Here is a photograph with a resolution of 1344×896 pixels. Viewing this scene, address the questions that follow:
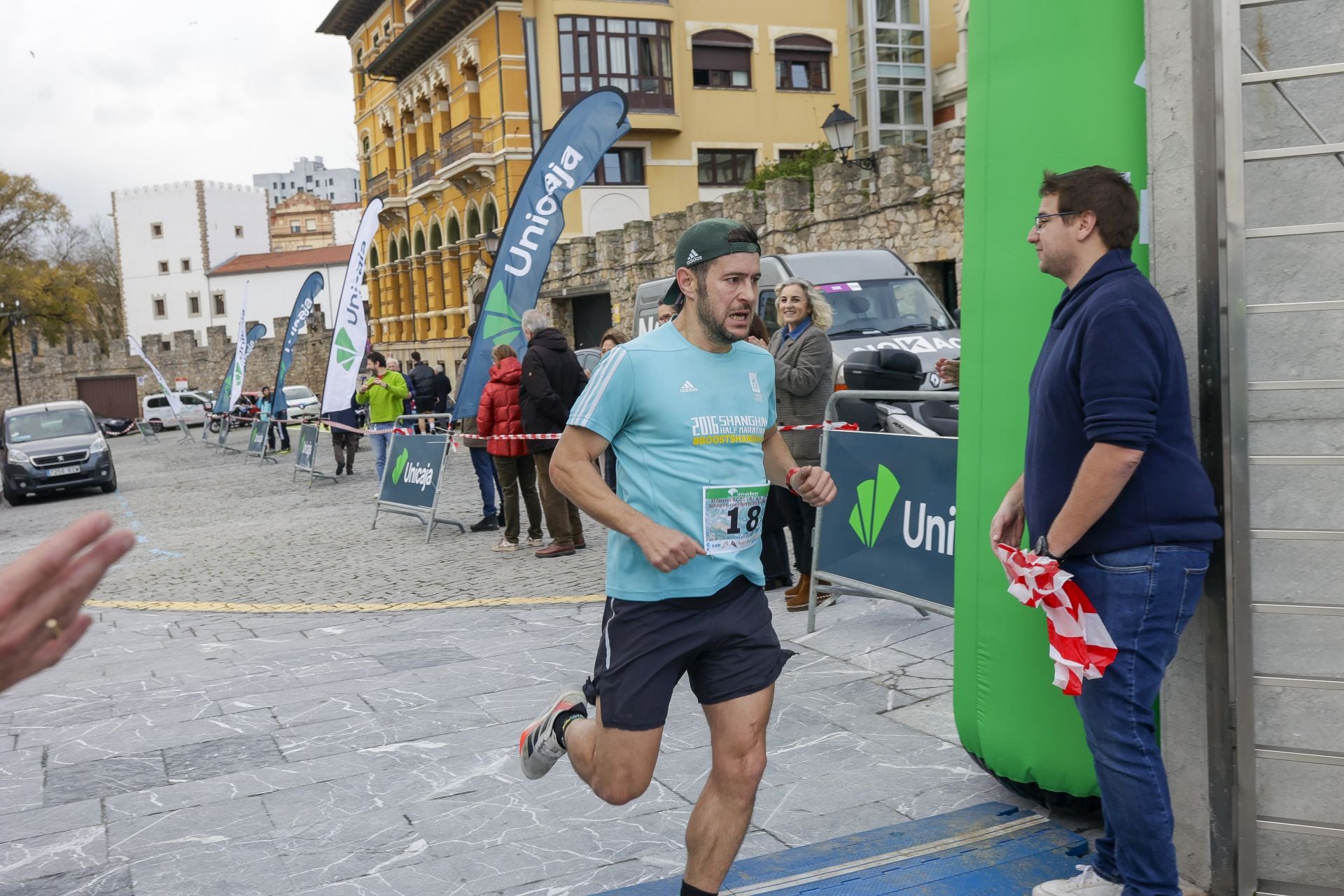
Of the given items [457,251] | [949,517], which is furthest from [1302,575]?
[457,251]

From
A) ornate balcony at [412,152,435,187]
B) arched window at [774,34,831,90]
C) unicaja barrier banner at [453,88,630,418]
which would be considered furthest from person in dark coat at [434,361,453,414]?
ornate balcony at [412,152,435,187]

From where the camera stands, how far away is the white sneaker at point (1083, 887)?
3307mm

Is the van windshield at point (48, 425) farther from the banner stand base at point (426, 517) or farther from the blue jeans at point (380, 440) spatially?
the banner stand base at point (426, 517)

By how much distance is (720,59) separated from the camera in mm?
40344

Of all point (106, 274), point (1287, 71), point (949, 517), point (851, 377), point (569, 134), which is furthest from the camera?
point (106, 274)

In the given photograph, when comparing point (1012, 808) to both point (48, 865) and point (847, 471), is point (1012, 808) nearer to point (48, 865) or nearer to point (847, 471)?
point (847, 471)

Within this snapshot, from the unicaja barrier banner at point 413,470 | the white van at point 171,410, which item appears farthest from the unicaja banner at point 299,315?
the white van at point 171,410

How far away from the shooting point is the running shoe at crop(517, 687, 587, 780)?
140 inches

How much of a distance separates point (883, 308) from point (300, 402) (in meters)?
33.1

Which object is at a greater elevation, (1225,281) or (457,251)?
(457,251)

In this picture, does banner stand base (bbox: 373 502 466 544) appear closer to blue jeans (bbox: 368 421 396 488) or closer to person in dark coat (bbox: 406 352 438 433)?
blue jeans (bbox: 368 421 396 488)

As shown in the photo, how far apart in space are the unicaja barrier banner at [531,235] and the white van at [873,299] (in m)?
2.50

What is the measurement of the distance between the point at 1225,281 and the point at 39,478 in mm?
21321

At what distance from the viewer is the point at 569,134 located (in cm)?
1095
